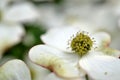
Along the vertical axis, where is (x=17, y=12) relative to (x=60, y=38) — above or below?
below

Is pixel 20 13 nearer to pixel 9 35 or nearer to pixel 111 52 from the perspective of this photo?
pixel 9 35

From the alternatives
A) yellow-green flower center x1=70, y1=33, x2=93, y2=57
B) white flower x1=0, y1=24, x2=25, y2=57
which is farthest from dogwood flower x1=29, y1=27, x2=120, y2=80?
white flower x1=0, y1=24, x2=25, y2=57

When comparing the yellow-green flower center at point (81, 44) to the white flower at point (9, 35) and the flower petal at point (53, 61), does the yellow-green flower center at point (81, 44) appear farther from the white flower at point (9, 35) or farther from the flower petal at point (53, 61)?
the white flower at point (9, 35)

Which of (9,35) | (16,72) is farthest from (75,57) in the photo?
(9,35)

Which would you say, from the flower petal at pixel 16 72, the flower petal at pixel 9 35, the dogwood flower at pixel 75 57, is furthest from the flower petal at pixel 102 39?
the flower petal at pixel 9 35

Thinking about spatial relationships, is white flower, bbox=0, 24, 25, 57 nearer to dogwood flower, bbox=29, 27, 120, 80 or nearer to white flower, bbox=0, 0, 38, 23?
white flower, bbox=0, 0, 38, 23
